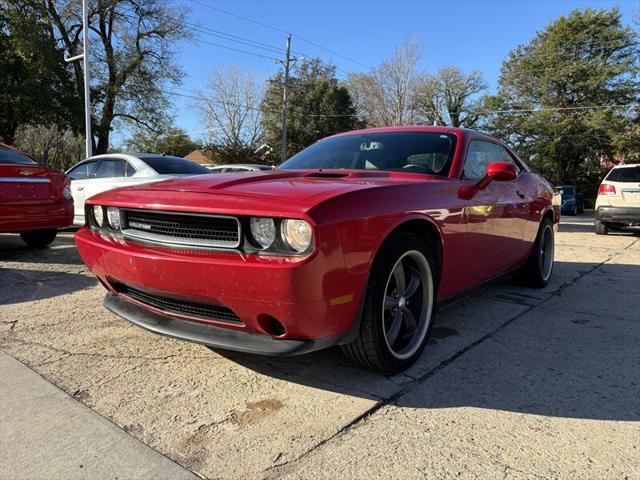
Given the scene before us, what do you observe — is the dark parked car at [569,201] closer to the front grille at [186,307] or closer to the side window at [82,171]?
the side window at [82,171]

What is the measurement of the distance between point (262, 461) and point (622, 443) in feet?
5.10

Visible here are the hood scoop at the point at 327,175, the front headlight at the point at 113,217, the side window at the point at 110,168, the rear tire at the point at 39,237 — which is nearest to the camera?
the front headlight at the point at 113,217

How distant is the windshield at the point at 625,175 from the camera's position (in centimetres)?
1005

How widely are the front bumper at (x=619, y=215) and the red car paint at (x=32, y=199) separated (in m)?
10.1

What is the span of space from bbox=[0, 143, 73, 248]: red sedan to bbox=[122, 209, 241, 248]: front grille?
369 cm

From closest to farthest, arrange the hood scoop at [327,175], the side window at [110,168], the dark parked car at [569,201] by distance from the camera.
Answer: the hood scoop at [327,175] < the side window at [110,168] < the dark parked car at [569,201]

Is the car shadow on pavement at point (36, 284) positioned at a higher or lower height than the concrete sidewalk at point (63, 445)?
higher

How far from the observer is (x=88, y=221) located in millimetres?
3035

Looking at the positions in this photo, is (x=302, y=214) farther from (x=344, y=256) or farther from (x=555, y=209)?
(x=555, y=209)

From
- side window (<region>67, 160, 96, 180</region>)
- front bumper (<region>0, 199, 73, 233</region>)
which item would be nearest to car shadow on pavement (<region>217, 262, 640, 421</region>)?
front bumper (<region>0, 199, 73, 233</region>)

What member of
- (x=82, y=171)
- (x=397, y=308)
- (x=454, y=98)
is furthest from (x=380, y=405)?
(x=454, y=98)

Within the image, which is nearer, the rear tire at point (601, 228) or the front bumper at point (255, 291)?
the front bumper at point (255, 291)

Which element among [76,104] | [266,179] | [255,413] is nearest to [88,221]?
[266,179]

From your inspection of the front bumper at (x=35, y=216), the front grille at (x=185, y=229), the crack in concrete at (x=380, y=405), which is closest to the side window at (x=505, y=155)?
the crack in concrete at (x=380, y=405)
